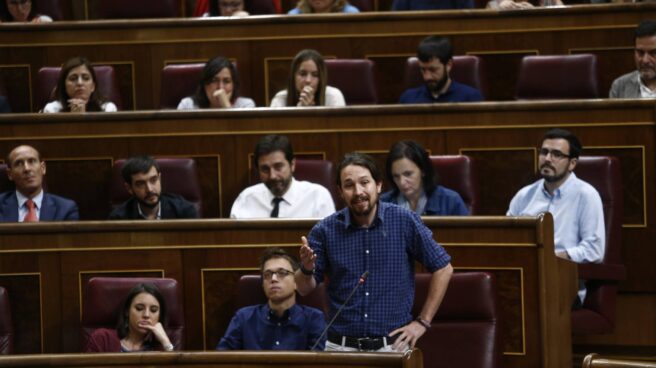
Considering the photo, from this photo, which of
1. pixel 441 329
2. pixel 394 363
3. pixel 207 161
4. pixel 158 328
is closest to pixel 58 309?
pixel 158 328

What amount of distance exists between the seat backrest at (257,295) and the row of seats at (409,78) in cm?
85

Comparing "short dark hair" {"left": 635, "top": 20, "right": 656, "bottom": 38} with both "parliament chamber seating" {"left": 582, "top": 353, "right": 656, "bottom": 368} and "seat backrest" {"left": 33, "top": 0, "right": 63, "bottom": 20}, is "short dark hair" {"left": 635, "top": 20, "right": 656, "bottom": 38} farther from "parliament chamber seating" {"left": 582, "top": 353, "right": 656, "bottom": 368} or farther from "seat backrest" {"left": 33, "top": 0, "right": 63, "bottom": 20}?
"seat backrest" {"left": 33, "top": 0, "right": 63, "bottom": 20}

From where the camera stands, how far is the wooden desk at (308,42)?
2.92 meters

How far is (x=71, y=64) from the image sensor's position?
2.79 meters

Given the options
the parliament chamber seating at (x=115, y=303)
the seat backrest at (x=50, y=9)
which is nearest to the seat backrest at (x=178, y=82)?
the seat backrest at (x=50, y=9)

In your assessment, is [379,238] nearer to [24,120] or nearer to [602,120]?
[602,120]

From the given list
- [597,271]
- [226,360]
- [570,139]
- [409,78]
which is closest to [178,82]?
[409,78]

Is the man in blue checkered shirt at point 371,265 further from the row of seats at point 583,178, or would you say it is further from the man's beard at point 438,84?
the man's beard at point 438,84

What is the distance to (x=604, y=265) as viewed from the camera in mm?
2254

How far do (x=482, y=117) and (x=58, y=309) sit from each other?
89 cm

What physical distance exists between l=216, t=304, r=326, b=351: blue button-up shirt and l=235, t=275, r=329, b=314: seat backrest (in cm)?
4

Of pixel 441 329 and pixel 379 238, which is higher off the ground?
pixel 379 238

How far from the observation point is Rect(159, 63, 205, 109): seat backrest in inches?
114

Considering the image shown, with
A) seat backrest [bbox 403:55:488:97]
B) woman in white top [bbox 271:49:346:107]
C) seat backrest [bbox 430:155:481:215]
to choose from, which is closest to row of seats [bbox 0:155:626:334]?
seat backrest [bbox 430:155:481:215]
